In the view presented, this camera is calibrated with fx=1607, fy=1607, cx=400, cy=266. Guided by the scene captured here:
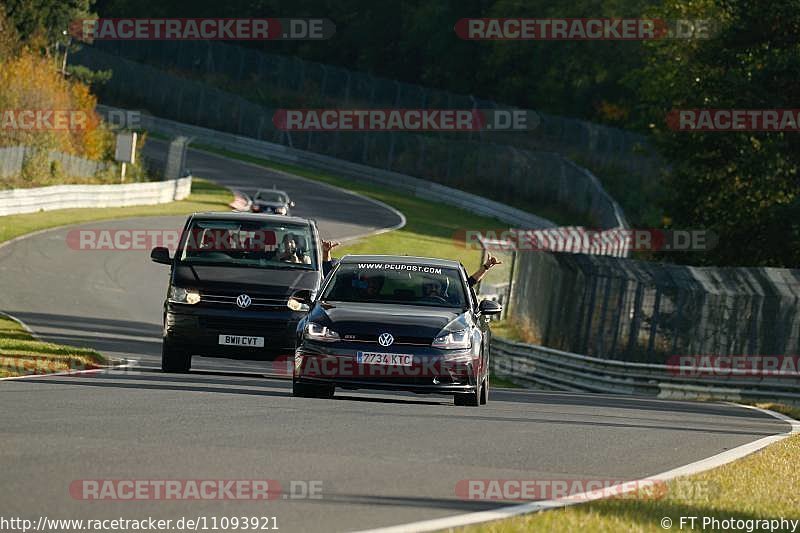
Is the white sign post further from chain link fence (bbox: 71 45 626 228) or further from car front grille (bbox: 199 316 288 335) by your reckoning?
car front grille (bbox: 199 316 288 335)

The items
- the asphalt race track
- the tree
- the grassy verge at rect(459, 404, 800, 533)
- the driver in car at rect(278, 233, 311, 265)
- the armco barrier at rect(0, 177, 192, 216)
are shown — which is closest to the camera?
the grassy verge at rect(459, 404, 800, 533)

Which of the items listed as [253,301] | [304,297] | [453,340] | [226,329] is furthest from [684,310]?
[453,340]

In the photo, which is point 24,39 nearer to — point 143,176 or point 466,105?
point 143,176

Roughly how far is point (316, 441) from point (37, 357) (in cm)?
914

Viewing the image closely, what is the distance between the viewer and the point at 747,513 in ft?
33.0

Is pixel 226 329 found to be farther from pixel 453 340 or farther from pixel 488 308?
pixel 453 340

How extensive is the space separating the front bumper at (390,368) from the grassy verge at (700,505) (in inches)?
136

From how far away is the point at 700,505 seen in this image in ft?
33.3

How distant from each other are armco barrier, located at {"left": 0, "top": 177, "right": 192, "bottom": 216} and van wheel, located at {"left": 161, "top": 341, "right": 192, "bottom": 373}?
2842 cm

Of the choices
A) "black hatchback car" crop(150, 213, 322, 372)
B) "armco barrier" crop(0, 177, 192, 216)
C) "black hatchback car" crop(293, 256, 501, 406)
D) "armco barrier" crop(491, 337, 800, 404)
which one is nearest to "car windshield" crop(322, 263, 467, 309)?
"black hatchback car" crop(293, 256, 501, 406)

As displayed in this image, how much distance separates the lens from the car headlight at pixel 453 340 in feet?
51.5

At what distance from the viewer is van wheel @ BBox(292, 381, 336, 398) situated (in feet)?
53.4

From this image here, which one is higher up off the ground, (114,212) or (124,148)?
(124,148)

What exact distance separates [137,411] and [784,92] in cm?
3135
